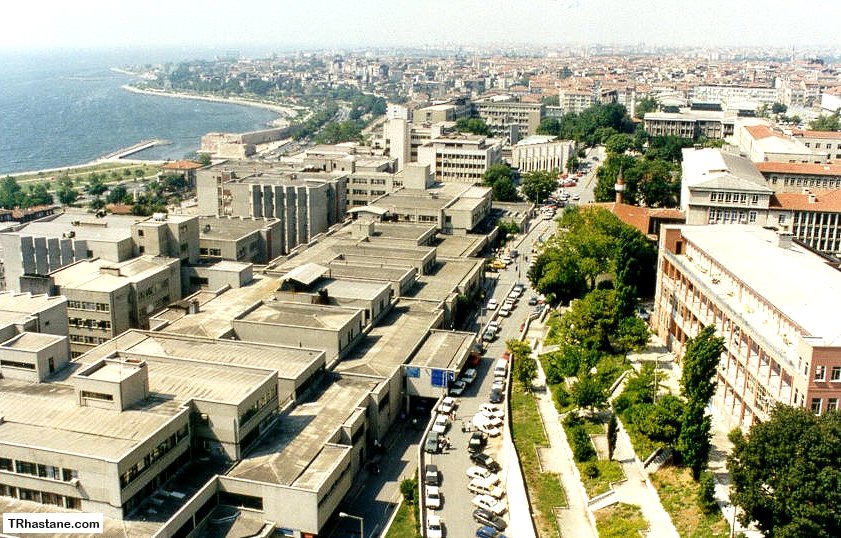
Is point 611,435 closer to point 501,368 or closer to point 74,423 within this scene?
point 501,368

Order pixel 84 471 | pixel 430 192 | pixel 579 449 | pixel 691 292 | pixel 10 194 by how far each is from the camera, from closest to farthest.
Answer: pixel 84 471
pixel 579 449
pixel 691 292
pixel 430 192
pixel 10 194

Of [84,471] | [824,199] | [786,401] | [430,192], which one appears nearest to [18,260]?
[84,471]

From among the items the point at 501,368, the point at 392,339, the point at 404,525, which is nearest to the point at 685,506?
the point at 404,525

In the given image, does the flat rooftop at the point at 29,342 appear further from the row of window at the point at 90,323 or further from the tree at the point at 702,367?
the tree at the point at 702,367

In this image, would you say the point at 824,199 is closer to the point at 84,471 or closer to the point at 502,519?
the point at 502,519

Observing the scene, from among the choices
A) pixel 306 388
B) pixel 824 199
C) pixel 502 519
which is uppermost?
pixel 824 199

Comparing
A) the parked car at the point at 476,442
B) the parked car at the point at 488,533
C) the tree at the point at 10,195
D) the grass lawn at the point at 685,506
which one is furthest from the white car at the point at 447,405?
the tree at the point at 10,195
